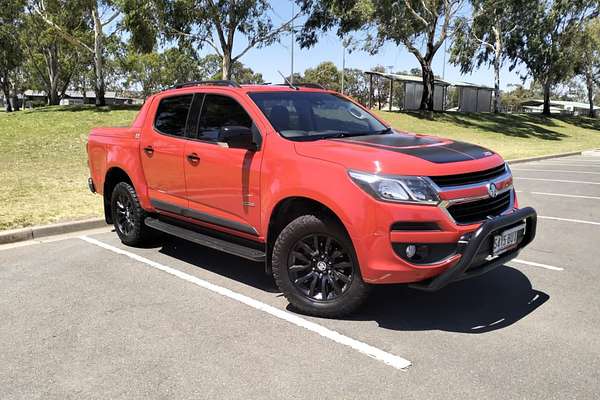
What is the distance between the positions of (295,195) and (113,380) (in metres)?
1.80

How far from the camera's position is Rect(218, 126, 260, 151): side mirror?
177 inches

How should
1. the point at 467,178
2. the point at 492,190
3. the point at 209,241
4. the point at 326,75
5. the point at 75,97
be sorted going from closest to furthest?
Answer: the point at 467,178 → the point at 492,190 → the point at 209,241 → the point at 326,75 → the point at 75,97

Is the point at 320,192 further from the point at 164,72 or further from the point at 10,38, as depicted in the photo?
the point at 164,72

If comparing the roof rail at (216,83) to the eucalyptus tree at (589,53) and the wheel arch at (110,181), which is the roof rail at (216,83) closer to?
the wheel arch at (110,181)

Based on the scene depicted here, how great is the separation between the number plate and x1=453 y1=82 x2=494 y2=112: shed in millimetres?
44770

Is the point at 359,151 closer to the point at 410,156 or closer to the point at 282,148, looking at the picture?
the point at 410,156

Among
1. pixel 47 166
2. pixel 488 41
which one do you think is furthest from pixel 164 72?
pixel 47 166

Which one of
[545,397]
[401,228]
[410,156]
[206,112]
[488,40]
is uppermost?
[488,40]

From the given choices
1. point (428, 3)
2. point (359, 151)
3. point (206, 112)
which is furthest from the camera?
point (428, 3)

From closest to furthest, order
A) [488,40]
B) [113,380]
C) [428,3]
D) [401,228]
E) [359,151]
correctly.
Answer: [113,380] → [401,228] → [359,151] → [428,3] → [488,40]

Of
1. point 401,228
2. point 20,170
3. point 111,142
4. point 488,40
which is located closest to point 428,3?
point 488,40

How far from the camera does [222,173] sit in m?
4.84

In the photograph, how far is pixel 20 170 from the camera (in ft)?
40.0

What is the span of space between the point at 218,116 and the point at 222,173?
26.0 inches
